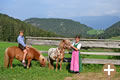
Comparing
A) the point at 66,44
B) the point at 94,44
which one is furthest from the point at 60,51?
the point at 94,44

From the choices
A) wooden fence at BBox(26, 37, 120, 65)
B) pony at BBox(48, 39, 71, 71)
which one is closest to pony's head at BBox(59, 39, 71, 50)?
pony at BBox(48, 39, 71, 71)

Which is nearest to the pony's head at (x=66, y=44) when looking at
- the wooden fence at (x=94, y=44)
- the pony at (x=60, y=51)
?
the pony at (x=60, y=51)

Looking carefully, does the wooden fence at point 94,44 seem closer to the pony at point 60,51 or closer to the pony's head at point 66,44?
the pony at point 60,51

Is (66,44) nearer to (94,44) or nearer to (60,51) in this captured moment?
(60,51)

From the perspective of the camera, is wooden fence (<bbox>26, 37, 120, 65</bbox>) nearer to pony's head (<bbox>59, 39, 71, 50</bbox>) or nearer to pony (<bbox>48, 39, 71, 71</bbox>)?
pony (<bbox>48, 39, 71, 71</bbox>)

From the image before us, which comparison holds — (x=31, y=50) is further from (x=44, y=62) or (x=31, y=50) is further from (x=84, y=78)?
(x=84, y=78)

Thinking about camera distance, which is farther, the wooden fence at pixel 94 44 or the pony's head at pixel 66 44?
the wooden fence at pixel 94 44

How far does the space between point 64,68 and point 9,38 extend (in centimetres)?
5942

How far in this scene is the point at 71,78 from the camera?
6.64 meters

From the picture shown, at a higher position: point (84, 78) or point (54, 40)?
point (54, 40)

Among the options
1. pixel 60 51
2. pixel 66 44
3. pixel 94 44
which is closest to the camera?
pixel 66 44

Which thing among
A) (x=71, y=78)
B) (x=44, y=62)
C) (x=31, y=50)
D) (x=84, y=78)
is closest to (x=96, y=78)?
(x=84, y=78)

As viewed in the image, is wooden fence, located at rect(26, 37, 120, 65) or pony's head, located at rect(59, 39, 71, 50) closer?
pony's head, located at rect(59, 39, 71, 50)

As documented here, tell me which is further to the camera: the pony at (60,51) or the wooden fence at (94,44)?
the wooden fence at (94,44)
